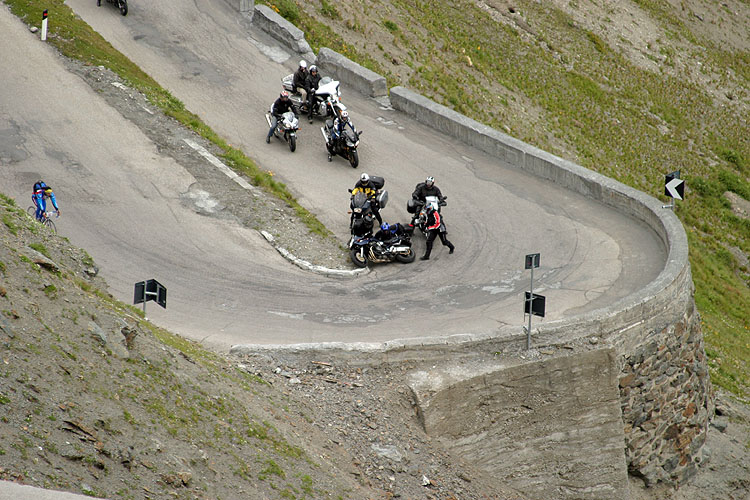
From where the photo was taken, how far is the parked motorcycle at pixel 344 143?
74.3 ft

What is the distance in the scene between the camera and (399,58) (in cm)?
3027

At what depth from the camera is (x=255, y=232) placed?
1992 cm

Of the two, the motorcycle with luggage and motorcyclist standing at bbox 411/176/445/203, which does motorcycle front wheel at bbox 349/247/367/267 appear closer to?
the motorcycle with luggage

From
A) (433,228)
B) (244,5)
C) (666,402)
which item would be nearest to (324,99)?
(433,228)

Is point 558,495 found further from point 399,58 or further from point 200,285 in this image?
point 399,58

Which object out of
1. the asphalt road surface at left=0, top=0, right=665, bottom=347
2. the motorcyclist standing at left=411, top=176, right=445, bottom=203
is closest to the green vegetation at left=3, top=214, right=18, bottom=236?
the asphalt road surface at left=0, top=0, right=665, bottom=347

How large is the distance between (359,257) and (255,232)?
2.77 metres

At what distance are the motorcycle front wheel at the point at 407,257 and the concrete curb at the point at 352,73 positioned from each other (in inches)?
371

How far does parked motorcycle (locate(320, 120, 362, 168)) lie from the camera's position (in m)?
22.7

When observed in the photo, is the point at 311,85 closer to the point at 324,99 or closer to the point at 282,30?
the point at 324,99

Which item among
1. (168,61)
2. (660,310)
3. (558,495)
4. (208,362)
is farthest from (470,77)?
(208,362)

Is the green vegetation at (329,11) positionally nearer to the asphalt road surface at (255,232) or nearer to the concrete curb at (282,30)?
the concrete curb at (282,30)

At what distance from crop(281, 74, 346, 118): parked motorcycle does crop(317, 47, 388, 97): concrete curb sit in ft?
6.57

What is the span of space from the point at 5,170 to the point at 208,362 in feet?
32.7
